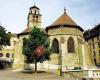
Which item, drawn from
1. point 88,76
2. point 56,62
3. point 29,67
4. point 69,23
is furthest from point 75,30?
point 88,76

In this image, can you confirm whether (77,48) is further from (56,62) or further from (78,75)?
(78,75)

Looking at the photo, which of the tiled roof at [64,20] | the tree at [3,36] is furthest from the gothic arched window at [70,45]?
the tree at [3,36]

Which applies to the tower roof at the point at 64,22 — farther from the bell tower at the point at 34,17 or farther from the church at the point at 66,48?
the bell tower at the point at 34,17

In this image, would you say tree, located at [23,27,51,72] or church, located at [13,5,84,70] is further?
church, located at [13,5,84,70]

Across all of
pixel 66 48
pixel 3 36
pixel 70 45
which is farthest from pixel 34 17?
pixel 66 48

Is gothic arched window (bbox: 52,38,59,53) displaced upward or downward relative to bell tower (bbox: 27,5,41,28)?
downward

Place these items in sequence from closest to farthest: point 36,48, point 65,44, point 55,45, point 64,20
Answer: point 36,48
point 65,44
point 55,45
point 64,20

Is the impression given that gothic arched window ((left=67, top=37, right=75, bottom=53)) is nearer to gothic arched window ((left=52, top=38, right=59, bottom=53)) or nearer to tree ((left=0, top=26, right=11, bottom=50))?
gothic arched window ((left=52, top=38, right=59, bottom=53))

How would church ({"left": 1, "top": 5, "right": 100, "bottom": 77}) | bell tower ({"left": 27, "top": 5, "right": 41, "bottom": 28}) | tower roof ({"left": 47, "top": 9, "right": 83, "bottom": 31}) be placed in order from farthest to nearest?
bell tower ({"left": 27, "top": 5, "right": 41, "bottom": 28})
tower roof ({"left": 47, "top": 9, "right": 83, "bottom": 31})
church ({"left": 1, "top": 5, "right": 100, "bottom": 77})

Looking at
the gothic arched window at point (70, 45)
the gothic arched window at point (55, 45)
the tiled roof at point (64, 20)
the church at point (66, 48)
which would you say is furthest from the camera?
the tiled roof at point (64, 20)

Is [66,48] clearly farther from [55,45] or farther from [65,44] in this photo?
[55,45]

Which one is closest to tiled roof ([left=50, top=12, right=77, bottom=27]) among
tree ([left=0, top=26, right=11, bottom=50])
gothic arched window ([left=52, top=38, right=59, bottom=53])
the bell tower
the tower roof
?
the tower roof

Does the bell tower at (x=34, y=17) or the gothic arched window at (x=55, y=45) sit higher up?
the bell tower at (x=34, y=17)

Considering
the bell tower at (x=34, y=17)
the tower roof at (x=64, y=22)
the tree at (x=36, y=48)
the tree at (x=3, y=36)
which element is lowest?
the tree at (x=36, y=48)
